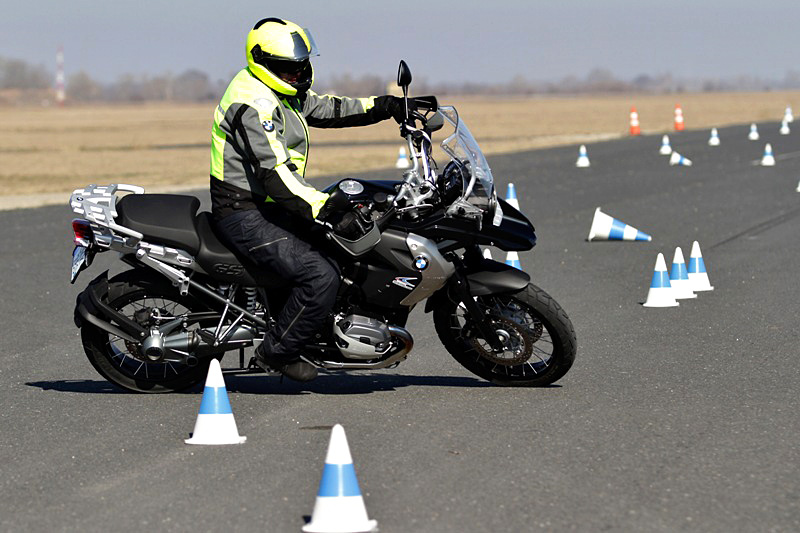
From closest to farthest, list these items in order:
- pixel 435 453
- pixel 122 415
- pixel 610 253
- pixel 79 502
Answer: pixel 79 502
pixel 435 453
pixel 122 415
pixel 610 253

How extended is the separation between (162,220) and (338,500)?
2.78 meters

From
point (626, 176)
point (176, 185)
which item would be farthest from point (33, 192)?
point (626, 176)

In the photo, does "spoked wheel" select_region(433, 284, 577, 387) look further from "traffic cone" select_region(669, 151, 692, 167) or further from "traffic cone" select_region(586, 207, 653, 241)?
"traffic cone" select_region(669, 151, 692, 167)

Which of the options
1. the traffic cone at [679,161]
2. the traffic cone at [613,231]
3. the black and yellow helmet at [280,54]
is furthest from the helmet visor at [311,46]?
the traffic cone at [679,161]

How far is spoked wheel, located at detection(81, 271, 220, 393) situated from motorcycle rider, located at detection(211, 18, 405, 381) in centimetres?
47

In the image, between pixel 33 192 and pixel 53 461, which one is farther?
pixel 33 192

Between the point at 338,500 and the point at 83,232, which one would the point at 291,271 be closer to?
the point at 83,232

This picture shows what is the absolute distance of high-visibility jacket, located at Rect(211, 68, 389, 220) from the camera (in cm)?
682

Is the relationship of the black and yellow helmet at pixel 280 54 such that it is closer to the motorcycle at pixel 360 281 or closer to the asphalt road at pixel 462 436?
the motorcycle at pixel 360 281

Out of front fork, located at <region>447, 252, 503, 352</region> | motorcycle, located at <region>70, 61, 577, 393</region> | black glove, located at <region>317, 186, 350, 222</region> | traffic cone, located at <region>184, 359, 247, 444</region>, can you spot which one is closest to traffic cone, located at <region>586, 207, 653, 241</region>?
motorcycle, located at <region>70, 61, 577, 393</region>

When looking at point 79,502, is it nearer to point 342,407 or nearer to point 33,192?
point 342,407

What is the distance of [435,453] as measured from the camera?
19.9ft

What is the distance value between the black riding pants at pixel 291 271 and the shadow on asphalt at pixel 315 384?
1.75 ft

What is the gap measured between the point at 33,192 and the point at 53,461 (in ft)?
65.4
